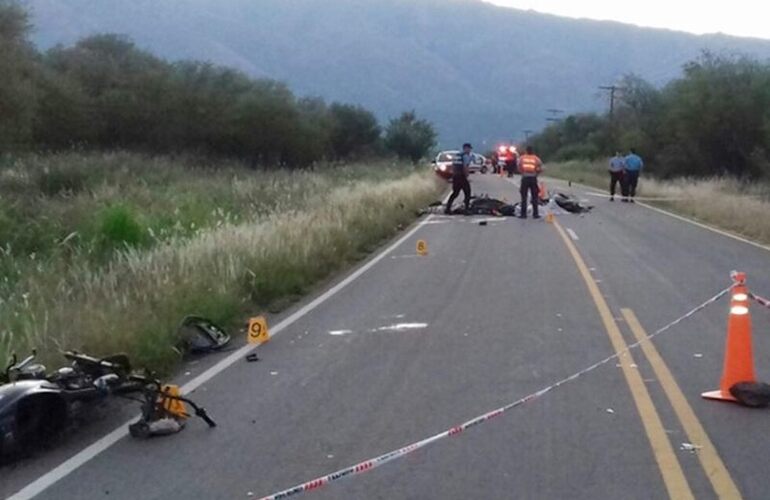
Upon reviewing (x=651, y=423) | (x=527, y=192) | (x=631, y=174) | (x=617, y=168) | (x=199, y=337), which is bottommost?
(x=631, y=174)

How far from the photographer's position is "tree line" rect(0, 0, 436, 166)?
5409cm

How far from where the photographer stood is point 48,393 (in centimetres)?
824

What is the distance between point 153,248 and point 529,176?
15024mm

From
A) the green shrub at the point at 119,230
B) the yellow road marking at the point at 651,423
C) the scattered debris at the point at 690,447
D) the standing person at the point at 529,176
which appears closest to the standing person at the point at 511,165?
the standing person at the point at 529,176

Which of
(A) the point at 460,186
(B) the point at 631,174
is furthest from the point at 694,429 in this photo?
(B) the point at 631,174

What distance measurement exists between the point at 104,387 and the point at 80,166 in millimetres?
29975

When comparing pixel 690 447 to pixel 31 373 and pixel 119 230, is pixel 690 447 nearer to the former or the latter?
pixel 31 373

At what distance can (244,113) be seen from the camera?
2517 inches

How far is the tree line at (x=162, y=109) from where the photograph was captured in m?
54.1

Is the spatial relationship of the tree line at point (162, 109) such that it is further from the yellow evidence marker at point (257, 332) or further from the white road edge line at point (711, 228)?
the yellow evidence marker at point (257, 332)

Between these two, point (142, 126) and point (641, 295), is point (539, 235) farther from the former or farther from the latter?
point (142, 126)

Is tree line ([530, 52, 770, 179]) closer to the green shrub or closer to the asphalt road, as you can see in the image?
the green shrub

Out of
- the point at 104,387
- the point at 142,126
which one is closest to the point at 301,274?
the point at 104,387

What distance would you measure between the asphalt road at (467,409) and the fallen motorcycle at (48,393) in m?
0.23
